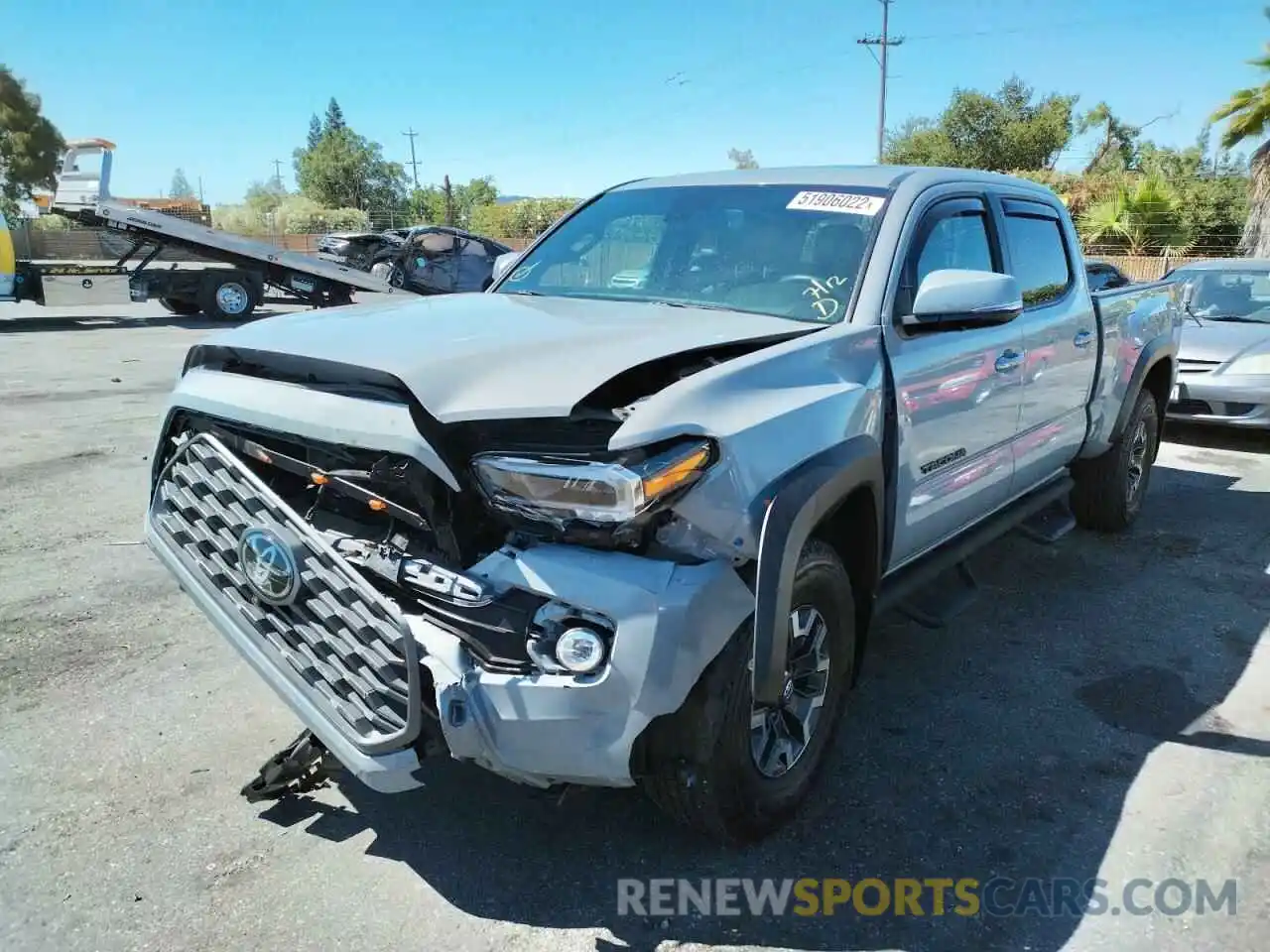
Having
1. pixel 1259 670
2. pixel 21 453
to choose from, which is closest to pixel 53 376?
pixel 21 453

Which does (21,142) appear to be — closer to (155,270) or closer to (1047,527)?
(155,270)

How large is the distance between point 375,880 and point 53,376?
1036 cm

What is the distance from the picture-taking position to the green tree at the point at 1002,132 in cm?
4788

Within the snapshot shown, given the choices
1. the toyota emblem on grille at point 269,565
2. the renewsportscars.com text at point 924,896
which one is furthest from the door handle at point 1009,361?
the toyota emblem on grille at point 269,565

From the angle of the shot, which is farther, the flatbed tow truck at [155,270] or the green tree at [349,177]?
the green tree at [349,177]

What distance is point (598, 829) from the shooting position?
2910mm

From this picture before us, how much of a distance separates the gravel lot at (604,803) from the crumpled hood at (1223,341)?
13.5 ft

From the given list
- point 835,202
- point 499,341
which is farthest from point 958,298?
point 499,341

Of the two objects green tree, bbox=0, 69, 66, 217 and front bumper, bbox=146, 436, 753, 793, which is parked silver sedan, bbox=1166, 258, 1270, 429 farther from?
green tree, bbox=0, 69, 66, 217

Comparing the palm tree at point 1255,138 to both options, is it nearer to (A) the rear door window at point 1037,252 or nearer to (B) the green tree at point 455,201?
(A) the rear door window at point 1037,252

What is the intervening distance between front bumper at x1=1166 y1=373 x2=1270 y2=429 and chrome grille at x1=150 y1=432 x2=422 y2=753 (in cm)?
781

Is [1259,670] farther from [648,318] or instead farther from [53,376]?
[53,376]

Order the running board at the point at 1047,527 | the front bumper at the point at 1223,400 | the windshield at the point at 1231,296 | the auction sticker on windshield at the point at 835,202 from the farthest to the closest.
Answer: the windshield at the point at 1231,296 → the front bumper at the point at 1223,400 → the running board at the point at 1047,527 → the auction sticker on windshield at the point at 835,202

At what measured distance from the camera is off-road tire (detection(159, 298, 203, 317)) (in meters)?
18.0
